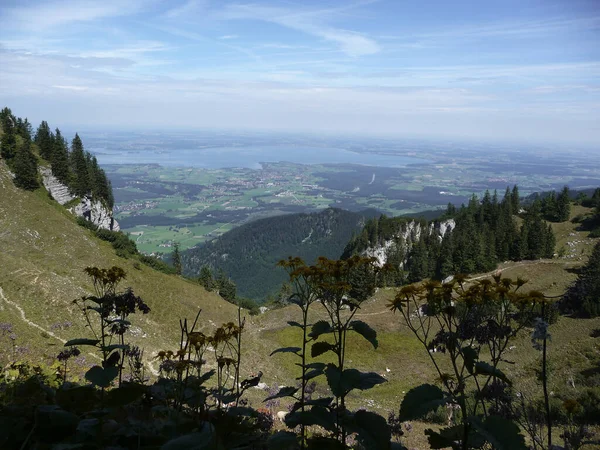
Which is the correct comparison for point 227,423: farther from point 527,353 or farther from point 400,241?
point 400,241

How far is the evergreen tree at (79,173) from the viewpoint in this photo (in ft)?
214

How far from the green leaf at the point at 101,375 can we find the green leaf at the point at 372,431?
217 centimetres

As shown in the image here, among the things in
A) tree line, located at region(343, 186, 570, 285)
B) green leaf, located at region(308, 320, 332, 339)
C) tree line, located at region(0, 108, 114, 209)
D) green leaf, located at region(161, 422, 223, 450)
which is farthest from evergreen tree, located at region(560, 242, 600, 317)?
tree line, located at region(0, 108, 114, 209)

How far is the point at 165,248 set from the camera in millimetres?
175125

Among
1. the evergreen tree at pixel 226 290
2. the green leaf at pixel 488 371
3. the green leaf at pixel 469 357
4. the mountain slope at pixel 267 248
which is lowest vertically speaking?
the mountain slope at pixel 267 248

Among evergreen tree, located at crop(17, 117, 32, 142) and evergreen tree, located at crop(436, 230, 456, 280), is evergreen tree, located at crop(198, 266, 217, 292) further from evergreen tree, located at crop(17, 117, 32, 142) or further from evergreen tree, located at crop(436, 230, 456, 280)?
evergreen tree, located at crop(436, 230, 456, 280)

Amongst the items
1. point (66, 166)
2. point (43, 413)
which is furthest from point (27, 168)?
point (43, 413)

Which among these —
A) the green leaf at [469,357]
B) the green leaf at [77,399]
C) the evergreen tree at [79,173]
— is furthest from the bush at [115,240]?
the green leaf at [469,357]

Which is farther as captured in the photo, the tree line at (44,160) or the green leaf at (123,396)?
the tree line at (44,160)

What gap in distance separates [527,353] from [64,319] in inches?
1365

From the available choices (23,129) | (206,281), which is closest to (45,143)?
(23,129)

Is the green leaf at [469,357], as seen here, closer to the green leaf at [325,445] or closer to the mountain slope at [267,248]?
the green leaf at [325,445]

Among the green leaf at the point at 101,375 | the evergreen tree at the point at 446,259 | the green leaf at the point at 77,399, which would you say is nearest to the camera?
the green leaf at the point at 101,375

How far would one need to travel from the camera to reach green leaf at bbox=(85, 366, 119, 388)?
3.22 meters
